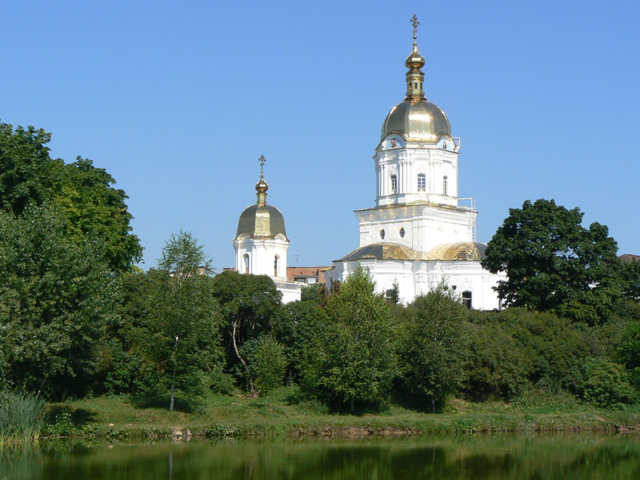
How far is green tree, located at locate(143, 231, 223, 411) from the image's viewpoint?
3553 cm

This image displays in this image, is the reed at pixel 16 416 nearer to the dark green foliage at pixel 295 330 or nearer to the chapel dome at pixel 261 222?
the dark green foliage at pixel 295 330

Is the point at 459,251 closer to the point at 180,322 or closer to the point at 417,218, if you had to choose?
the point at 417,218

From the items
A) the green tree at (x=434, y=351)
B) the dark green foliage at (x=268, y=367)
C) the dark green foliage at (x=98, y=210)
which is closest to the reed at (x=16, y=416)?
the dark green foliage at (x=98, y=210)

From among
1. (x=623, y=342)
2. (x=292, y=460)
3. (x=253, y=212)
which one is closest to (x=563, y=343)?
(x=623, y=342)

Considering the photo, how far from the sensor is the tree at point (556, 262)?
160 ft

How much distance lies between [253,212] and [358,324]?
37.1 meters

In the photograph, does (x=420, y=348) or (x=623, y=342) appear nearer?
(x=420, y=348)

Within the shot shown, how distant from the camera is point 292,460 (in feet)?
92.4

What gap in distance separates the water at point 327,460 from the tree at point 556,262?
15.4 m

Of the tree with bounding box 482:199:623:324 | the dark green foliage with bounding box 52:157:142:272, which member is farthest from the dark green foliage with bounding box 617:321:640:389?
the dark green foliage with bounding box 52:157:142:272

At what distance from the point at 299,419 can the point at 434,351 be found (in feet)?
19.5

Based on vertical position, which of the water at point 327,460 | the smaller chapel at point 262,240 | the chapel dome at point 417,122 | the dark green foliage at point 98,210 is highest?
the chapel dome at point 417,122

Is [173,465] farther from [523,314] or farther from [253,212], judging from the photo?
[253,212]

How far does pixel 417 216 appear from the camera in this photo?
67.0 m
